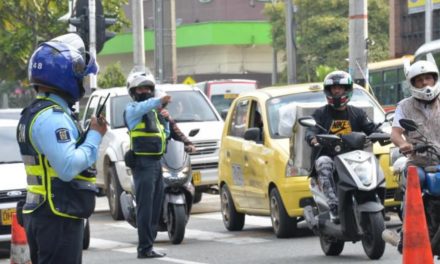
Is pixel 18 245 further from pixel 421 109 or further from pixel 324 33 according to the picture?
pixel 324 33

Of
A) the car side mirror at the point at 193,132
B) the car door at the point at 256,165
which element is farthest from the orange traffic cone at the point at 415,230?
the car side mirror at the point at 193,132

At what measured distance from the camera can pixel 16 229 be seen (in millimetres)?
8414

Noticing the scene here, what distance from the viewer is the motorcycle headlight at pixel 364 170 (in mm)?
11297

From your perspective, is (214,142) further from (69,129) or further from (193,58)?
(193,58)

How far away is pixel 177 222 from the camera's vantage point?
1376 centimetres

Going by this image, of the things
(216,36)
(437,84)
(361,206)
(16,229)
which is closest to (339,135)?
(361,206)

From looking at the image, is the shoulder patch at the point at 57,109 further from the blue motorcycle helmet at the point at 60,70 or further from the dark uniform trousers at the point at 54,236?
the dark uniform trousers at the point at 54,236

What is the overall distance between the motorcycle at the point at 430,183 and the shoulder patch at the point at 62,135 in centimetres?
384

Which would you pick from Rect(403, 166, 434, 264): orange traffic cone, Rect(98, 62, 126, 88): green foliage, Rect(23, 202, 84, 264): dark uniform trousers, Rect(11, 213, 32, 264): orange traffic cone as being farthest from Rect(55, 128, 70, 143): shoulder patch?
Rect(98, 62, 126, 88): green foliage

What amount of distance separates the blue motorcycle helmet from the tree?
28.0m

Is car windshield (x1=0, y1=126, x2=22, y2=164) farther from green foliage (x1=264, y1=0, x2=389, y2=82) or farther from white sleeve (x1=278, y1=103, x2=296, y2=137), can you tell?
green foliage (x1=264, y1=0, x2=389, y2=82)

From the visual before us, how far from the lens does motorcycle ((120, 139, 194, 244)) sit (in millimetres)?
13798

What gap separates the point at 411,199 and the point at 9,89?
66393 millimetres

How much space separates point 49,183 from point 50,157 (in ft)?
0.72
